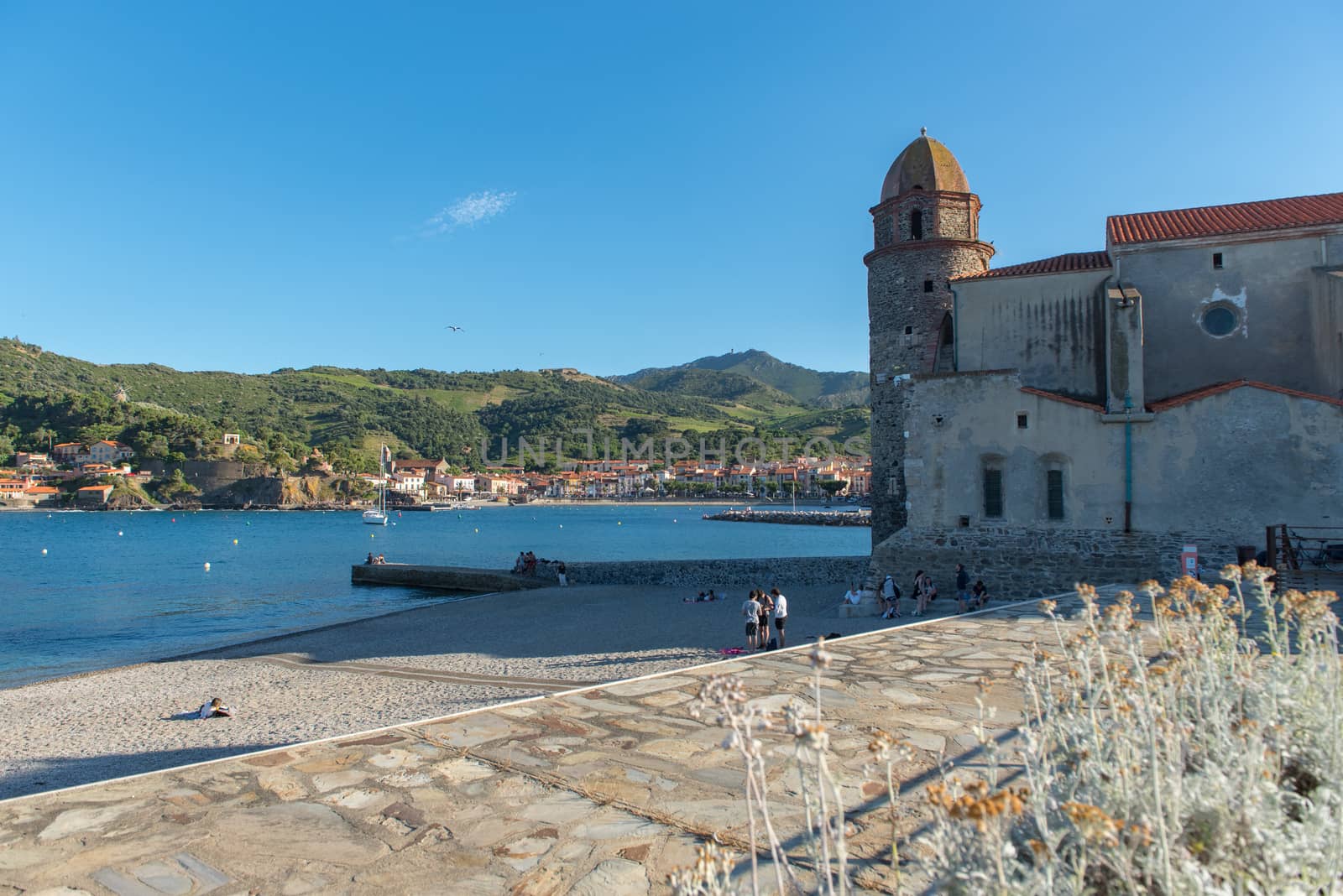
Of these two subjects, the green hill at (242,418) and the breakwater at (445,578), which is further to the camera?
the green hill at (242,418)

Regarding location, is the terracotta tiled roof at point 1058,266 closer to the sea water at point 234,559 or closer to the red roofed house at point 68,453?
the sea water at point 234,559

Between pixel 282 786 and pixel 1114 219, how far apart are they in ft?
71.8

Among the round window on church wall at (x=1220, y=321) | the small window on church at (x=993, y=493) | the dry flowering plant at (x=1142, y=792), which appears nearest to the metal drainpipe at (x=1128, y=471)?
the small window on church at (x=993, y=493)

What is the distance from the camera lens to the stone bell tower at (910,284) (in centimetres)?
2280

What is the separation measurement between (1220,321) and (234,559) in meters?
56.8

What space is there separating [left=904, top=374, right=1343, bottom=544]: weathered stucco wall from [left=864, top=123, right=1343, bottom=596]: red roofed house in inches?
1.1

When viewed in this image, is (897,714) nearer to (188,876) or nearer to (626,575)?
(188,876)

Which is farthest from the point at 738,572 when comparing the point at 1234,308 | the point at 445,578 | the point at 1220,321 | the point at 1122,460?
the point at 1234,308

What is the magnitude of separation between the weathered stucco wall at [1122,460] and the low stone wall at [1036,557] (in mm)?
201

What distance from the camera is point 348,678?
15977 millimetres

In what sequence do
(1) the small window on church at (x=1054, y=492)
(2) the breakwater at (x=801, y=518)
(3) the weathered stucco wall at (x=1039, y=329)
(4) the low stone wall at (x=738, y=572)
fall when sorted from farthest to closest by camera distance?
1. (2) the breakwater at (x=801, y=518)
2. (4) the low stone wall at (x=738, y=572)
3. (3) the weathered stucco wall at (x=1039, y=329)
4. (1) the small window on church at (x=1054, y=492)

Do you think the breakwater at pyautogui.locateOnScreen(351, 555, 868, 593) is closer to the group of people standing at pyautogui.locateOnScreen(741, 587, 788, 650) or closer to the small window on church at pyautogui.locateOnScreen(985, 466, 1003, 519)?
the small window on church at pyautogui.locateOnScreen(985, 466, 1003, 519)

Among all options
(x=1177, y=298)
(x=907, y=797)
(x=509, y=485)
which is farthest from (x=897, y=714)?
(x=509, y=485)

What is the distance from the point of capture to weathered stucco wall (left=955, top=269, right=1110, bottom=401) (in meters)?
18.9
